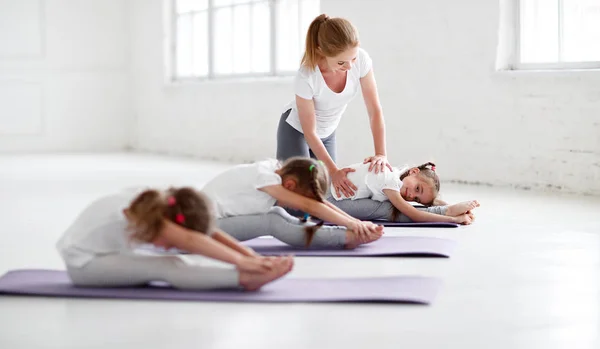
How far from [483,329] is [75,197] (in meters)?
3.99

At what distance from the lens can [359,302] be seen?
257 cm

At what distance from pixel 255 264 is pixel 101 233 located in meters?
0.48

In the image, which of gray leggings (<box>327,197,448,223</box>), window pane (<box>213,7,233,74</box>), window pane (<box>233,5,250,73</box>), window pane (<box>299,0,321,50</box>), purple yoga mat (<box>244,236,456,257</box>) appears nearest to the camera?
purple yoga mat (<box>244,236,456,257</box>)

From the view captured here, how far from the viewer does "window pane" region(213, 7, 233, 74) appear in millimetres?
9469

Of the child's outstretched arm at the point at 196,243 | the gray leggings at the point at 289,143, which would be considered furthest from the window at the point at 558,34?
the child's outstretched arm at the point at 196,243

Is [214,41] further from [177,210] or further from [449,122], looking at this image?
[177,210]

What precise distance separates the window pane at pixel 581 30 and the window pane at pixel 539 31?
0.28ft

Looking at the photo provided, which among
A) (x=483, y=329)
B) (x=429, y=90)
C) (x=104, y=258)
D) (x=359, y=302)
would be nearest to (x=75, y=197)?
(x=429, y=90)

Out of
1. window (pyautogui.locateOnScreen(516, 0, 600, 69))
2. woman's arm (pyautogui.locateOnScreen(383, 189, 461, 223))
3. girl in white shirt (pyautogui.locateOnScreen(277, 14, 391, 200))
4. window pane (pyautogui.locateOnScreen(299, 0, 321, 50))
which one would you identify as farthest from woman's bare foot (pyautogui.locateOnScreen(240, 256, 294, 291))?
window pane (pyautogui.locateOnScreen(299, 0, 321, 50))

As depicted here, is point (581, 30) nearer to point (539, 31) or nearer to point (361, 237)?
point (539, 31)

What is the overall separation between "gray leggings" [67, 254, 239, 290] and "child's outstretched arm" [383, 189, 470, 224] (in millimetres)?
1665

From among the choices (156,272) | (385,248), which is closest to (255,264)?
(156,272)

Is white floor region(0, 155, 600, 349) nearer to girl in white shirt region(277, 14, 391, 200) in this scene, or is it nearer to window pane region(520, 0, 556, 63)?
girl in white shirt region(277, 14, 391, 200)

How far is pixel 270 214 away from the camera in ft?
11.2
